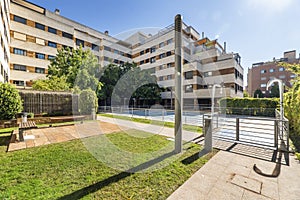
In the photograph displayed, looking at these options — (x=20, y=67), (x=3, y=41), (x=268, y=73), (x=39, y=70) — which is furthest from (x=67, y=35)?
(x=268, y=73)

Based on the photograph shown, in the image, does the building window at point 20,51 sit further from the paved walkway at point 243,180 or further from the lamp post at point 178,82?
the paved walkway at point 243,180

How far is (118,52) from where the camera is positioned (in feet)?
124

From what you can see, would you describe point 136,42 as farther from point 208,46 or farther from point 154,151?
point 154,151

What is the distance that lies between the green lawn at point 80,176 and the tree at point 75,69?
42.4 feet

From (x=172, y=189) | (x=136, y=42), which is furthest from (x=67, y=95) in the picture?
(x=136, y=42)

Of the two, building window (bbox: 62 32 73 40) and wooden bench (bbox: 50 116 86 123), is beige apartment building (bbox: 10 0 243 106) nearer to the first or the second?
building window (bbox: 62 32 73 40)

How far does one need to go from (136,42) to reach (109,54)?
346 inches

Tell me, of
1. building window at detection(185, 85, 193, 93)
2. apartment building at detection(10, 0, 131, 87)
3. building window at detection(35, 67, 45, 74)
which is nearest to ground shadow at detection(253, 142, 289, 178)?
apartment building at detection(10, 0, 131, 87)

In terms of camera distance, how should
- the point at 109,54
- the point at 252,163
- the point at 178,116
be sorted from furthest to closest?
1. the point at 109,54
2. the point at 178,116
3. the point at 252,163

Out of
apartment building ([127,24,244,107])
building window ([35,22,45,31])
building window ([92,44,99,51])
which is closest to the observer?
building window ([35,22,45,31])

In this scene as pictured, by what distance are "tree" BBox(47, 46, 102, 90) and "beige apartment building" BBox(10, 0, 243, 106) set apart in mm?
8021

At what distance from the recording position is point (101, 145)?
507cm

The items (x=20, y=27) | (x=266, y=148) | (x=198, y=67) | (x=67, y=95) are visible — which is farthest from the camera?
(x=198, y=67)

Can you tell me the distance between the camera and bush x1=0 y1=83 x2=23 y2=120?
6930 millimetres
